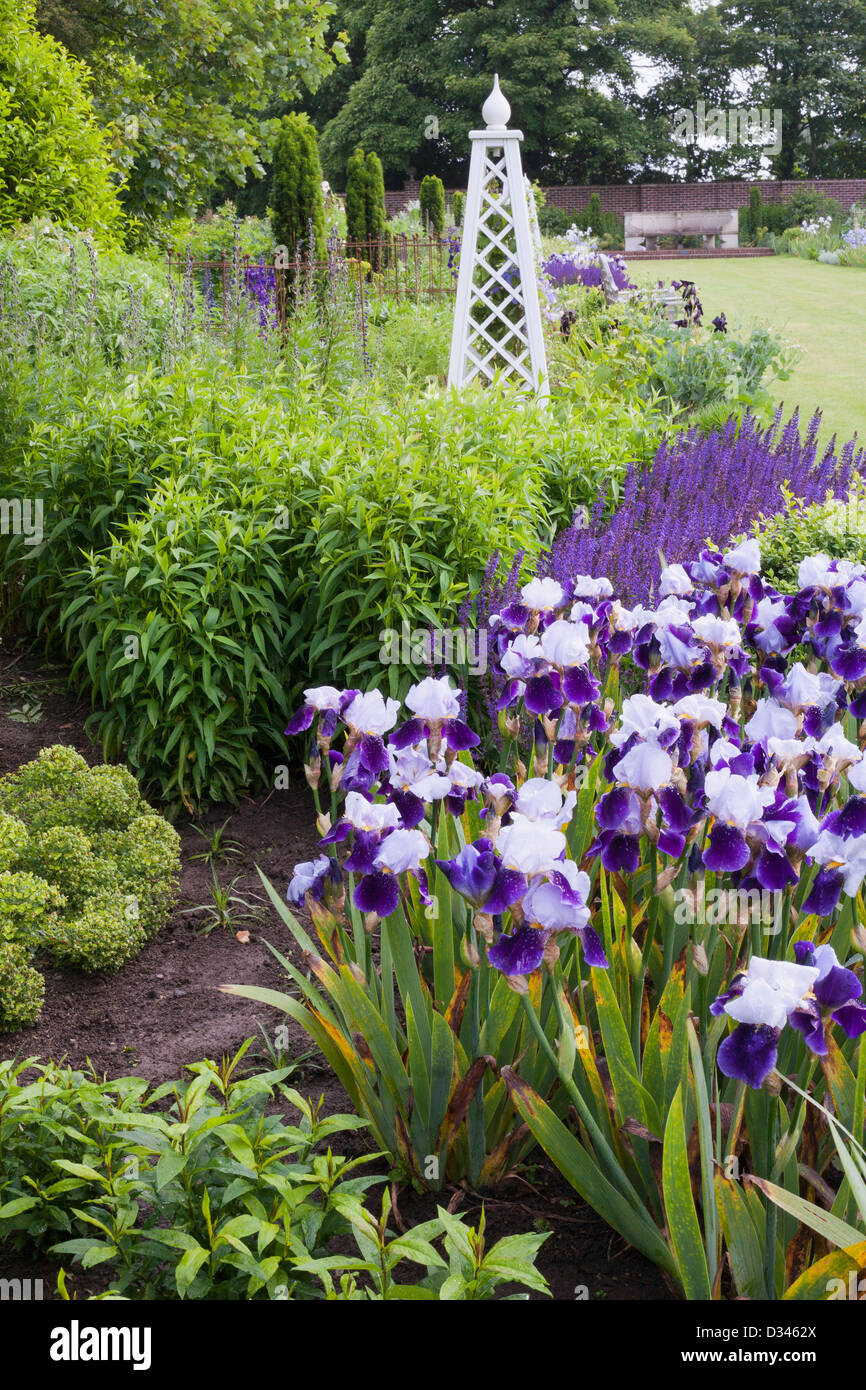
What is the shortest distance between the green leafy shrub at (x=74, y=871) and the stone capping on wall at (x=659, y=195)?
3385cm

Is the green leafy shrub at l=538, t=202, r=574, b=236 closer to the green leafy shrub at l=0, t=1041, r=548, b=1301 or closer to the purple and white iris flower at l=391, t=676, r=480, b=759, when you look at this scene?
the purple and white iris flower at l=391, t=676, r=480, b=759

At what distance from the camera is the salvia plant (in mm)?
1572

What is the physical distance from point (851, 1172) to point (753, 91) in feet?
133

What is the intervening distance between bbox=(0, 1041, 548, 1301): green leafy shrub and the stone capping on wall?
115 ft

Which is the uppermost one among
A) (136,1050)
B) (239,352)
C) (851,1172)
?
(239,352)

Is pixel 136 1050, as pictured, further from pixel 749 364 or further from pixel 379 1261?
pixel 749 364

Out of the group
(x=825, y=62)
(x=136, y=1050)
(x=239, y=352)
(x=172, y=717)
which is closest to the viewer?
(x=136, y=1050)

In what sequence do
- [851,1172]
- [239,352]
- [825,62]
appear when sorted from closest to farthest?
[851,1172]
[239,352]
[825,62]

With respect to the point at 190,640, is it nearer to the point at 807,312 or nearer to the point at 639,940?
the point at 639,940

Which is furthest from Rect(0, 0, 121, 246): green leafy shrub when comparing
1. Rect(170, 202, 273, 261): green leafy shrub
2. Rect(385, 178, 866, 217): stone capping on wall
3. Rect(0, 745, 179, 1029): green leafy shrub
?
Rect(385, 178, 866, 217): stone capping on wall

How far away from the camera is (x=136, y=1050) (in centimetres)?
263

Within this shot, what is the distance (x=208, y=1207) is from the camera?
177 centimetres

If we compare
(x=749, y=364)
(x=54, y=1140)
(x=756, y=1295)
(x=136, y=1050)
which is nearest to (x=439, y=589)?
(x=136, y=1050)

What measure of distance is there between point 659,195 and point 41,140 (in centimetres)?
3250
